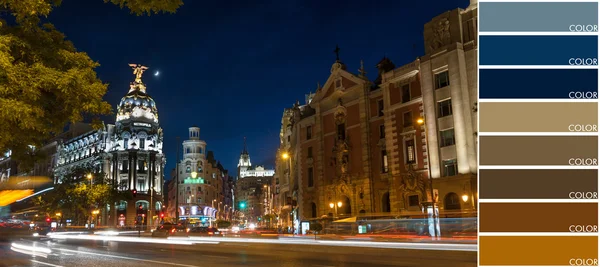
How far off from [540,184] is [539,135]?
0.35 m

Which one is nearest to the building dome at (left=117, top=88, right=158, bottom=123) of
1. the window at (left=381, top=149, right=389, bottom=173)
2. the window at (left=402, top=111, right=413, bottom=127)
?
the window at (left=381, top=149, right=389, bottom=173)

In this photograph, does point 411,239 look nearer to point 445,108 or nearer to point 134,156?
point 445,108

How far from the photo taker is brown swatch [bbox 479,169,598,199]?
358 cm

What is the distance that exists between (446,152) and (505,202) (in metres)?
37.4

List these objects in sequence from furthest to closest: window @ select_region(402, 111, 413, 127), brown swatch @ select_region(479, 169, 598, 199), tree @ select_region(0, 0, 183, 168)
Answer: window @ select_region(402, 111, 413, 127)
tree @ select_region(0, 0, 183, 168)
brown swatch @ select_region(479, 169, 598, 199)

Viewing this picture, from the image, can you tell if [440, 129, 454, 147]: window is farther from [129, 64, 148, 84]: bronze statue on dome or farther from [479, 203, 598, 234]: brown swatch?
[129, 64, 148, 84]: bronze statue on dome

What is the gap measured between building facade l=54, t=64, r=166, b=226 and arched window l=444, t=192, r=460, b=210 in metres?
71.6

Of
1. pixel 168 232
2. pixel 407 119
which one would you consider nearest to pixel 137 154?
pixel 168 232

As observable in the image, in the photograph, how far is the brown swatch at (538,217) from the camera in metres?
3.60

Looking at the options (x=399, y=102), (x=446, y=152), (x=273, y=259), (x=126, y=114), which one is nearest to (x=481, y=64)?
(x=273, y=259)

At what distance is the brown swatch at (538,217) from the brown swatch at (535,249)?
65mm

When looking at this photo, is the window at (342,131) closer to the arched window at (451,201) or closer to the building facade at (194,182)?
the arched window at (451,201)

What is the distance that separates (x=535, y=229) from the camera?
144 inches

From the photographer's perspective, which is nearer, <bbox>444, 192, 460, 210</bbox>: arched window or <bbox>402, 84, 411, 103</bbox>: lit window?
<bbox>444, 192, 460, 210</bbox>: arched window
